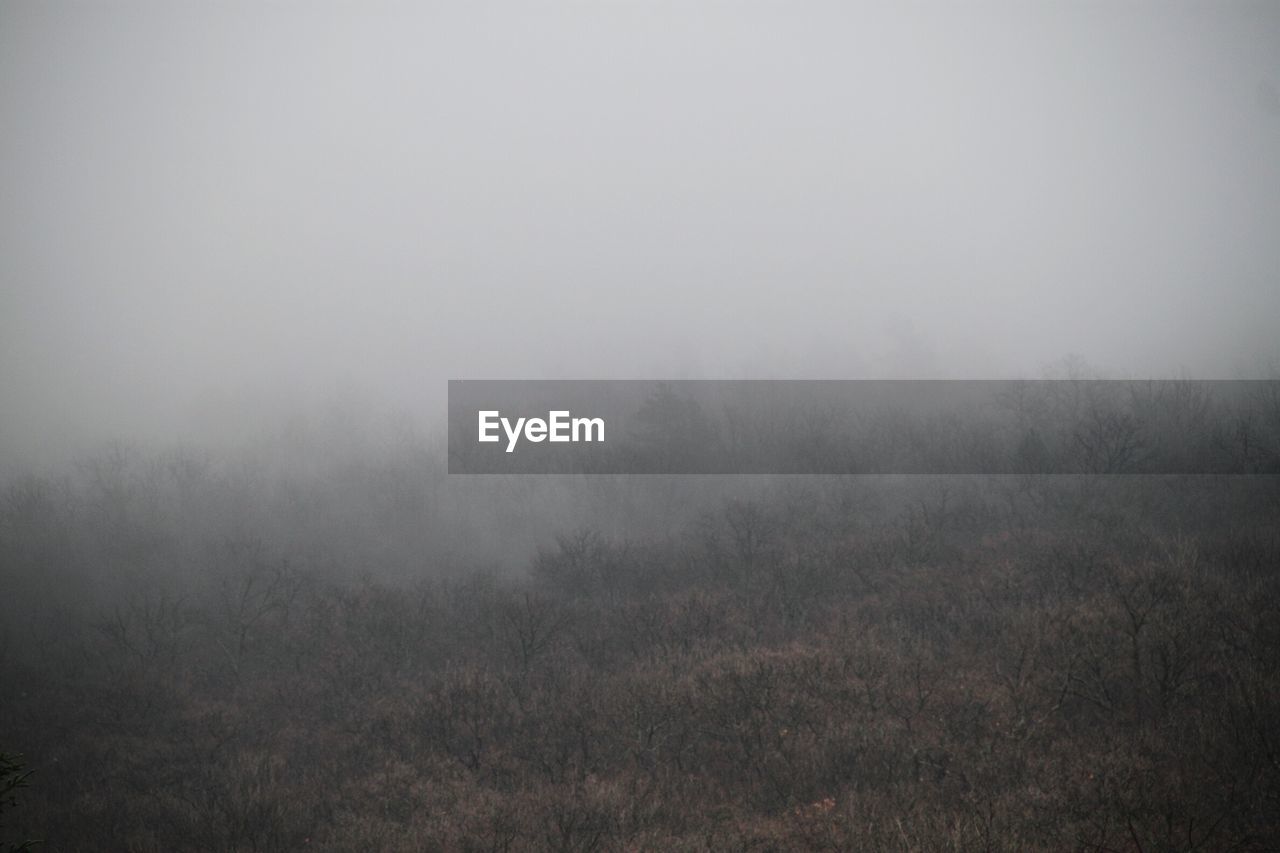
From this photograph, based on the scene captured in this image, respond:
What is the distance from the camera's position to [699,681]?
18641 millimetres

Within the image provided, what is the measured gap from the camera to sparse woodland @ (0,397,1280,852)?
12.3m

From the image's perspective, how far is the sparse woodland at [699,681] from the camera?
12.3m

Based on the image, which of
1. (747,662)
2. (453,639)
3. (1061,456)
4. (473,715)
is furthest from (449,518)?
(1061,456)

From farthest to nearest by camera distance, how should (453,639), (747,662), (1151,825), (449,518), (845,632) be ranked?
(449,518)
(453,639)
(845,632)
(747,662)
(1151,825)

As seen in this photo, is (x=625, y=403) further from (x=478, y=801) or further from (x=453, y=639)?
(x=478, y=801)

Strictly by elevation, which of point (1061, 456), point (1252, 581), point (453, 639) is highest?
point (1061, 456)

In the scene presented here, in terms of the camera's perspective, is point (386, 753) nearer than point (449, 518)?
Yes

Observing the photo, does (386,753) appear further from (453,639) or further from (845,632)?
(845,632)

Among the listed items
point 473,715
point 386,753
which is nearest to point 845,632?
point 473,715

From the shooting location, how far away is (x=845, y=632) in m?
21.8

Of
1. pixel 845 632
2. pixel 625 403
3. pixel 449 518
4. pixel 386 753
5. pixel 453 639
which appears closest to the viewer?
pixel 386 753

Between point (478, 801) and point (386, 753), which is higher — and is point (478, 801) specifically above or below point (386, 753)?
above

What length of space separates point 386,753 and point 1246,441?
133 ft

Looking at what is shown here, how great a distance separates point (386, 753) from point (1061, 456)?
124 feet
